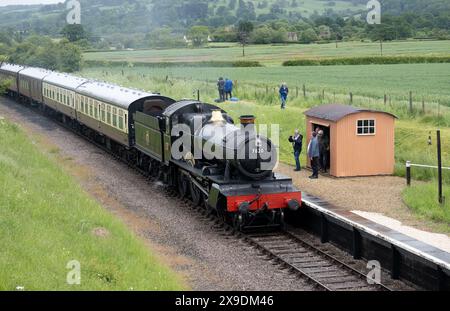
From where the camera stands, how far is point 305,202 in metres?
18.4

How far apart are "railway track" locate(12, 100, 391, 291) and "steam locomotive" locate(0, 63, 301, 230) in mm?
375

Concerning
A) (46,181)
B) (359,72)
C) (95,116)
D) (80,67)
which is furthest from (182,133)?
(80,67)

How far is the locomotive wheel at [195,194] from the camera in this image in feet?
66.6

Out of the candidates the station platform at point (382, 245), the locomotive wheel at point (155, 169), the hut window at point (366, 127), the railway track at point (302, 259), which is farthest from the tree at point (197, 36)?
the station platform at point (382, 245)

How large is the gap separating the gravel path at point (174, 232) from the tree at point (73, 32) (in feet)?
185

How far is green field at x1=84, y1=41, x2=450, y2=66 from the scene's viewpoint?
74.9 m

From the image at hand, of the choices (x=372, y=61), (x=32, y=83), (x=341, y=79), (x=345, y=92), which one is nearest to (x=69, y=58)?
(x=32, y=83)

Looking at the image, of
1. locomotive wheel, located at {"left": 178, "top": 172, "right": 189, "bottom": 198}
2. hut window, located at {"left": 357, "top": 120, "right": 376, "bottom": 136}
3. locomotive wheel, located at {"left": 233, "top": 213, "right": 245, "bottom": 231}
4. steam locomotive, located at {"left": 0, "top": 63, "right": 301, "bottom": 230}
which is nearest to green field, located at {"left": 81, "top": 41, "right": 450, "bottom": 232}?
hut window, located at {"left": 357, "top": 120, "right": 376, "bottom": 136}

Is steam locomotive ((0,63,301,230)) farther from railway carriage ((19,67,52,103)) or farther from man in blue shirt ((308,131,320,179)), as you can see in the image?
railway carriage ((19,67,52,103))

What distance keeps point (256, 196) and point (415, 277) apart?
16.7 feet

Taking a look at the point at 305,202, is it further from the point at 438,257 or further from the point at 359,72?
the point at 359,72

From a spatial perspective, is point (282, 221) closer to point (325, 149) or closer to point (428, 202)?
point (428, 202)
